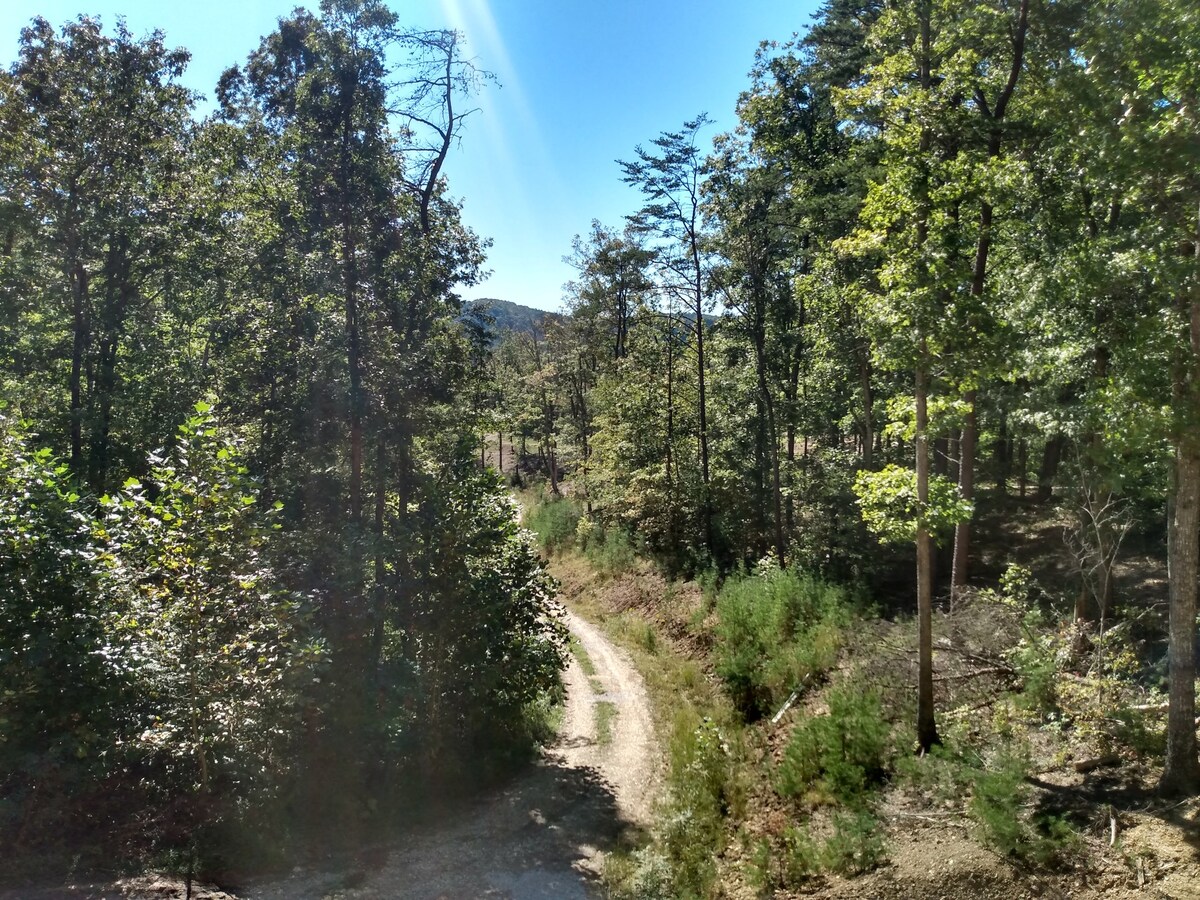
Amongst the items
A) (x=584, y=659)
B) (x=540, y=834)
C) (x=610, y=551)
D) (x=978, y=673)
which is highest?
(x=978, y=673)

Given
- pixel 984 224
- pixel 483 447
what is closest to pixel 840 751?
Answer: pixel 483 447

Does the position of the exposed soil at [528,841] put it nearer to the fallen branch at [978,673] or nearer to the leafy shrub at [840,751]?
the leafy shrub at [840,751]

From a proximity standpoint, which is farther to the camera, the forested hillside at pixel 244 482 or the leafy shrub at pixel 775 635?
the leafy shrub at pixel 775 635

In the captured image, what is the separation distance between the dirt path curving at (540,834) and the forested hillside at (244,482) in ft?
2.71

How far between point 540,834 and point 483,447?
24.0 ft

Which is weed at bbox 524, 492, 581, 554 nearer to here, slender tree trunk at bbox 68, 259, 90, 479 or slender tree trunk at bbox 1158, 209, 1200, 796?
slender tree trunk at bbox 68, 259, 90, 479

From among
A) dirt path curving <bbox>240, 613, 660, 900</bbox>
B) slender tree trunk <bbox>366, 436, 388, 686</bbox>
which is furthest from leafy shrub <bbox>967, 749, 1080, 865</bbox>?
slender tree trunk <bbox>366, 436, 388, 686</bbox>

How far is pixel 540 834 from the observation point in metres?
10.5

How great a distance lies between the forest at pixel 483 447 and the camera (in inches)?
293

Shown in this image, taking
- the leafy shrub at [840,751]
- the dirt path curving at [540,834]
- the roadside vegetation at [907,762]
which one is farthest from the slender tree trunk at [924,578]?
the dirt path curving at [540,834]

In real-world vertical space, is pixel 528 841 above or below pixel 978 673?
below

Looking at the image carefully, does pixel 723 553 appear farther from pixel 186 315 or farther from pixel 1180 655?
pixel 186 315

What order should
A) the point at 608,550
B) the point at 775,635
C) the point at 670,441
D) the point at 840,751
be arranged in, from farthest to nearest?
the point at 608,550 < the point at 670,441 < the point at 775,635 < the point at 840,751

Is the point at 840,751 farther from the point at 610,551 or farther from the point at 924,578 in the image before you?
the point at 610,551
